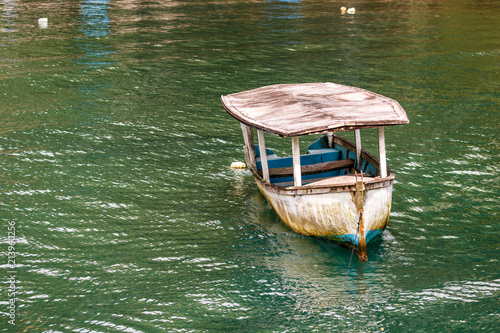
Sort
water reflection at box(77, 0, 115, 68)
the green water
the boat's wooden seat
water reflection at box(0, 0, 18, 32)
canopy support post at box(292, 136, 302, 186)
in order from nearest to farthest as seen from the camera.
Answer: the green water < canopy support post at box(292, 136, 302, 186) < the boat's wooden seat < water reflection at box(77, 0, 115, 68) < water reflection at box(0, 0, 18, 32)

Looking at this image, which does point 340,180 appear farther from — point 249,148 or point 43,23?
point 43,23

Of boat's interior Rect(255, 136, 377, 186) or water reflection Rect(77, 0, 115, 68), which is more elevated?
water reflection Rect(77, 0, 115, 68)

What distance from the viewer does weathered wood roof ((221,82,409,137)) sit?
33.1 feet

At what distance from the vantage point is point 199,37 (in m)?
30.9

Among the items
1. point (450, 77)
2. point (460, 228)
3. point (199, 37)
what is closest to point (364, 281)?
point (460, 228)

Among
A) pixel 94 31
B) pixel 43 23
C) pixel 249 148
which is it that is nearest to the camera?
pixel 249 148

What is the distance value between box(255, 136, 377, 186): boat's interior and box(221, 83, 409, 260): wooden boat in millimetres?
22

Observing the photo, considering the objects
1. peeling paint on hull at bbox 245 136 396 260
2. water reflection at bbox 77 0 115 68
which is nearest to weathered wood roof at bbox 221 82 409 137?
peeling paint on hull at bbox 245 136 396 260

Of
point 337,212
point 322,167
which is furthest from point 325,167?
point 337,212

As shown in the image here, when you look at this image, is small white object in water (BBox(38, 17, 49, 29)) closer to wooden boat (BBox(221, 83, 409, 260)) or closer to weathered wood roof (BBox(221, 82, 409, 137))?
weathered wood roof (BBox(221, 82, 409, 137))

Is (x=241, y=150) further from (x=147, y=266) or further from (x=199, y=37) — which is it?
(x=199, y=37)

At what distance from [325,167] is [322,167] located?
77 millimetres

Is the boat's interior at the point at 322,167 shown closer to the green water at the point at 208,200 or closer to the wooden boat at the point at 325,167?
the wooden boat at the point at 325,167

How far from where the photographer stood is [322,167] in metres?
12.1
